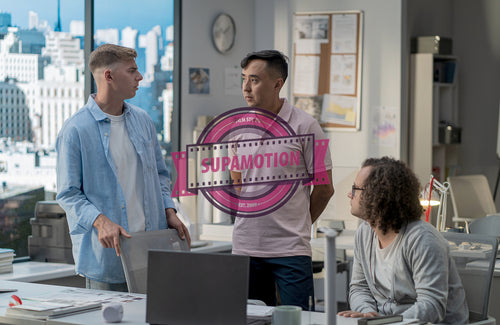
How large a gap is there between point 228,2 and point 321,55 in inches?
38.7

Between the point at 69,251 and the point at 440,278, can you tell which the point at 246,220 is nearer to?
the point at 440,278

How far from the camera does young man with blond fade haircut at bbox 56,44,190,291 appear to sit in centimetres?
279

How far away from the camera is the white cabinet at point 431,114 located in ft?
24.3

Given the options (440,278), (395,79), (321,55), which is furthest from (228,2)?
(440,278)

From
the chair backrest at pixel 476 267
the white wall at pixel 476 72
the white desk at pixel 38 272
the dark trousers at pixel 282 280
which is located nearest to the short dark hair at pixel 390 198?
the chair backrest at pixel 476 267

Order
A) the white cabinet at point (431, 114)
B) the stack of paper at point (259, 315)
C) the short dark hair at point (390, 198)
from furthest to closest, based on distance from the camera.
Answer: the white cabinet at point (431, 114), the short dark hair at point (390, 198), the stack of paper at point (259, 315)

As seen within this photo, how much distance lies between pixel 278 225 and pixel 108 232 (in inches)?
25.0

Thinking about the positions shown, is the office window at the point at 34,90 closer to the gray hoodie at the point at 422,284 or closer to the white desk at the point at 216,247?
the white desk at the point at 216,247

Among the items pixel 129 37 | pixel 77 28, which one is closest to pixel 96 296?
pixel 77 28

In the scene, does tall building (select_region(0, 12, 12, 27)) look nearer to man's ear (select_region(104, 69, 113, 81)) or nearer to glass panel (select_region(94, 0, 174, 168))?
glass panel (select_region(94, 0, 174, 168))

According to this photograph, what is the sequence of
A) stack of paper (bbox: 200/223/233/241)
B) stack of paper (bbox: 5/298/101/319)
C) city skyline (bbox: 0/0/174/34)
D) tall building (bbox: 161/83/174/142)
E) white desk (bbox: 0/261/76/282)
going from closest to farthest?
stack of paper (bbox: 5/298/101/319) → white desk (bbox: 0/261/76/282) → city skyline (bbox: 0/0/174/34) → stack of paper (bbox: 200/223/233/241) → tall building (bbox: 161/83/174/142)

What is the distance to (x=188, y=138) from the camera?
20.7 ft

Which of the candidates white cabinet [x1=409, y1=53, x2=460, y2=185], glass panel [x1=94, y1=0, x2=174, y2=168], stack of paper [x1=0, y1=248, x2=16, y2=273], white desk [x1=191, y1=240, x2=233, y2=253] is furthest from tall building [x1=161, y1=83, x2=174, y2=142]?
white cabinet [x1=409, y1=53, x2=460, y2=185]

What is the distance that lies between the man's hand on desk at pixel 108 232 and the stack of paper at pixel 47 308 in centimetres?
29
